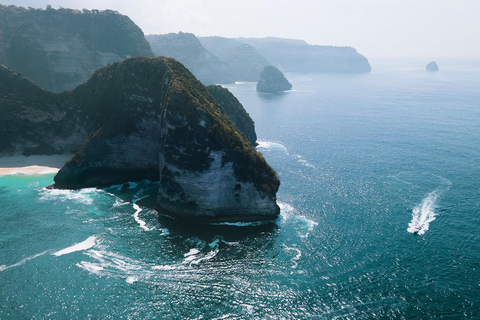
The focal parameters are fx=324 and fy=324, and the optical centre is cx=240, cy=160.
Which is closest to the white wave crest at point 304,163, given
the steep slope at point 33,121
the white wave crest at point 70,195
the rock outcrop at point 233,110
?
the rock outcrop at point 233,110

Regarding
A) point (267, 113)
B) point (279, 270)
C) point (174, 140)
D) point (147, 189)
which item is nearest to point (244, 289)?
point (279, 270)

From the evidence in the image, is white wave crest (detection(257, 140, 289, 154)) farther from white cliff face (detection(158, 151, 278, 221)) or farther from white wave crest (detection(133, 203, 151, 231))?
white wave crest (detection(133, 203, 151, 231))

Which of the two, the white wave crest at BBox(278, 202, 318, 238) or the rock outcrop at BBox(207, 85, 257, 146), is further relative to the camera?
the rock outcrop at BBox(207, 85, 257, 146)

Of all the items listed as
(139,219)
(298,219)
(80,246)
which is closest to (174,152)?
(139,219)

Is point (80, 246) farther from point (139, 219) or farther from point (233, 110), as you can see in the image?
point (233, 110)

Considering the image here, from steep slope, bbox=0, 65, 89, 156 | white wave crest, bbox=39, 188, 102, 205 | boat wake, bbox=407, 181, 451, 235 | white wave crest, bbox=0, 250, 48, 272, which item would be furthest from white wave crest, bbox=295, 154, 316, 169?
white wave crest, bbox=0, 250, 48, 272

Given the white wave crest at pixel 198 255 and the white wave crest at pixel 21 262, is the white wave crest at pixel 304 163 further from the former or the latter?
the white wave crest at pixel 21 262
